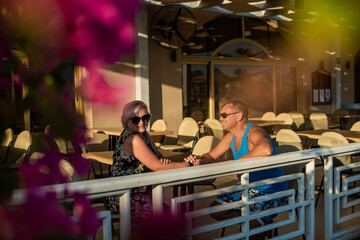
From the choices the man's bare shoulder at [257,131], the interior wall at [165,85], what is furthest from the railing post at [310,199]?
the interior wall at [165,85]

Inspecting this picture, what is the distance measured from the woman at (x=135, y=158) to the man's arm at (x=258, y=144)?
0.54 m

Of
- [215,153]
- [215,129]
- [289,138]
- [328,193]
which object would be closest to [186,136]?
[215,129]

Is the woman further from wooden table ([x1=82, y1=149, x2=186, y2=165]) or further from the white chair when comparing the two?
the white chair

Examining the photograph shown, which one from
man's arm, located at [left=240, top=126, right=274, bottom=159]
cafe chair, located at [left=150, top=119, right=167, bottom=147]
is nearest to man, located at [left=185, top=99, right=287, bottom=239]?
man's arm, located at [left=240, top=126, right=274, bottom=159]

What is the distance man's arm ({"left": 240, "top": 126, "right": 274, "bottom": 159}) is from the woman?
54cm

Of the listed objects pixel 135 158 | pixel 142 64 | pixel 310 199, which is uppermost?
pixel 142 64

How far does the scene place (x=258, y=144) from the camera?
297cm

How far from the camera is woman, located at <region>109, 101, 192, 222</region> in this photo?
283cm

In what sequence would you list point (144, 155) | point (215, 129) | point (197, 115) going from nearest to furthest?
point (144, 155) → point (215, 129) → point (197, 115)

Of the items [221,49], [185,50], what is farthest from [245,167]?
[221,49]

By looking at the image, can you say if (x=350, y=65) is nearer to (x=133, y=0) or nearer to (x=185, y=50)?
(x=185, y=50)

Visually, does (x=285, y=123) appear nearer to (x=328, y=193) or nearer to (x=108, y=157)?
(x=108, y=157)

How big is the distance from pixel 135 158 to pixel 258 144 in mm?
847

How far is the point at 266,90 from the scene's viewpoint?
10.9 meters
